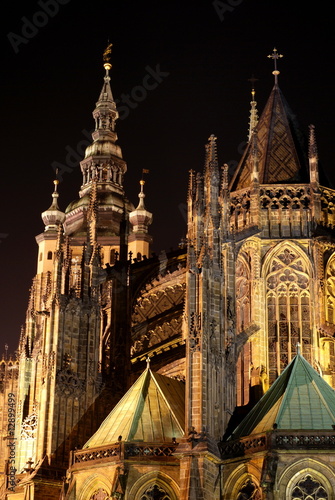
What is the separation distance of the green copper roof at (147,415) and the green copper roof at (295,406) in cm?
262

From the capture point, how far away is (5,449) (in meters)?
60.0

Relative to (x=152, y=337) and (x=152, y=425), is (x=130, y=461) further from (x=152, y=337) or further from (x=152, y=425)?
(x=152, y=337)

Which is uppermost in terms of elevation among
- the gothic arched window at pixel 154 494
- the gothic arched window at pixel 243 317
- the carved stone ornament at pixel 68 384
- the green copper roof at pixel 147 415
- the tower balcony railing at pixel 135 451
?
the gothic arched window at pixel 243 317

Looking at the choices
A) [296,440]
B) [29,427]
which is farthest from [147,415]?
[29,427]

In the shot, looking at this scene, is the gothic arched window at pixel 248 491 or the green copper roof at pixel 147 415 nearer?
the gothic arched window at pixel 248 491

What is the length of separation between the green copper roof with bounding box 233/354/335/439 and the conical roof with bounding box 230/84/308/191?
11773 mm

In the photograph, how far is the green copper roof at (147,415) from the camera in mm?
40375

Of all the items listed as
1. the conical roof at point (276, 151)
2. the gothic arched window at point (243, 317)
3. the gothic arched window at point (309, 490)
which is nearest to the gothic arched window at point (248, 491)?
the gothic arched window at point (309, 490)

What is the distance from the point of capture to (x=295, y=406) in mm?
39500

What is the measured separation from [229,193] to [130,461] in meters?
13.8

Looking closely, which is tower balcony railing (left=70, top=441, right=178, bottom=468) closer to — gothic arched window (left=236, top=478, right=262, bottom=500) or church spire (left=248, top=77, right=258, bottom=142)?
gothic arched window (left=236, top=478, right=262, bottom=500)

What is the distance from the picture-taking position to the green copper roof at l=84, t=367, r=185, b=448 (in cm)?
4038

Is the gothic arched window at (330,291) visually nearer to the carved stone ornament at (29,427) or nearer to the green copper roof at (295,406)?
the green copper roof at (295,406)

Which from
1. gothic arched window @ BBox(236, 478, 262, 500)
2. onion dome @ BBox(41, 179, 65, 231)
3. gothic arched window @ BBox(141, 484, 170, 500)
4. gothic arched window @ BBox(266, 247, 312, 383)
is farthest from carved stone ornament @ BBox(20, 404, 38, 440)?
onion dome @ BBox(41, 179, 65, 231)
